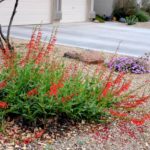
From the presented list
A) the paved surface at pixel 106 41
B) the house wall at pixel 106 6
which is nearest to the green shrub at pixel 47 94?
the paved surface at pixel 106 41

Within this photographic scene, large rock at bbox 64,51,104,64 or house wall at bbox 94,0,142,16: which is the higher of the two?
large rock at bbox 64,51,104,64

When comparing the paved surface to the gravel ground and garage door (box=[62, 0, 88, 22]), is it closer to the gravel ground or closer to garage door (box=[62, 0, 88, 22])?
garage door (box=[62, 0, 88, 22])

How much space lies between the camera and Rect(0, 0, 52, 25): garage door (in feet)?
56.3

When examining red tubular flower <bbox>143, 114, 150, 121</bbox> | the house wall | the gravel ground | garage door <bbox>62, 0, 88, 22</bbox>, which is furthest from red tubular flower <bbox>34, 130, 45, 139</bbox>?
the house wall

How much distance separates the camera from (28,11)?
18.4m

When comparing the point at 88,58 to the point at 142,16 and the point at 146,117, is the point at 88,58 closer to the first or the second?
the point at 146,117

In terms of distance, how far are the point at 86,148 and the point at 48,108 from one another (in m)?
0.59

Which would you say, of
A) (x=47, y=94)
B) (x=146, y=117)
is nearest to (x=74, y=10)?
(x=146, y=117)

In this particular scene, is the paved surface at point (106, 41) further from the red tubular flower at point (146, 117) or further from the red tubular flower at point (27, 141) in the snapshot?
the red tubular flower at point (27, 141)

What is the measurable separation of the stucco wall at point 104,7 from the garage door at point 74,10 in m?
2.17

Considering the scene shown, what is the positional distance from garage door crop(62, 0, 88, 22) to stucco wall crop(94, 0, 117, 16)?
217 cm

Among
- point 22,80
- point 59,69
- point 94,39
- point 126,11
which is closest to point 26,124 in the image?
point 22,80

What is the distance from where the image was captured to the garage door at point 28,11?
17.2 m

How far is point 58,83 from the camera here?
4.49 m
